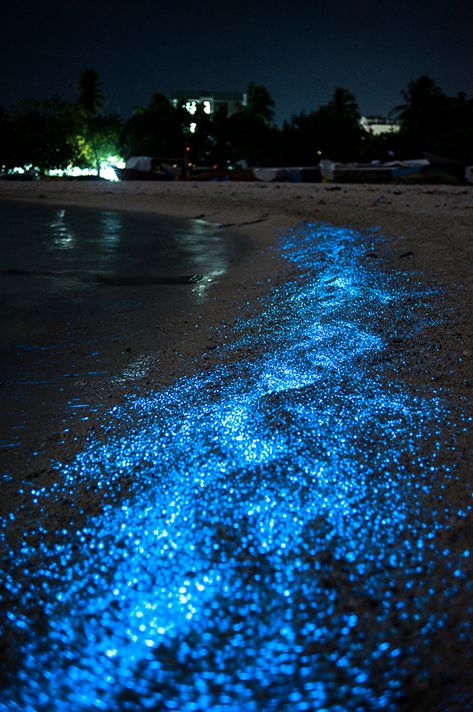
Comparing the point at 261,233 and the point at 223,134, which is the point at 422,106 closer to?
the point at 223,134

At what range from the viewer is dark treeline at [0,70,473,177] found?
145ft

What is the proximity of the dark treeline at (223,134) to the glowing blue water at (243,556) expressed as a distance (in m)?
34.2

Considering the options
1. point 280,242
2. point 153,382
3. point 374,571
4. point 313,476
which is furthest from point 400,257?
point 374,571

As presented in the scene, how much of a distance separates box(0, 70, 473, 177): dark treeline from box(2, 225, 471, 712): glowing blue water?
34200 mm

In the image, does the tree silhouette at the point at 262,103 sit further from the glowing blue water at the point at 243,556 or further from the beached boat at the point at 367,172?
the glowing blue water at the point at 243,556

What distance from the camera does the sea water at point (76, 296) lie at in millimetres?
2861

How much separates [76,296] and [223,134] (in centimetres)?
5155

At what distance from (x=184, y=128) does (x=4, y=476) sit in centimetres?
5419

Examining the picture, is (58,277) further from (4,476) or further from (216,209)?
(216,209)

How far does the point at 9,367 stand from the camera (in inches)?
126

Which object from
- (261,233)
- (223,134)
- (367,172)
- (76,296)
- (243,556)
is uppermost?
(223,134)

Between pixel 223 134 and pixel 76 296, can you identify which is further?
pixel 223 134

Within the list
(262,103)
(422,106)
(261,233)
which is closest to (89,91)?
(262,103)

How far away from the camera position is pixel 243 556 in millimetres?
1446
